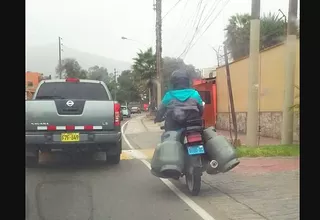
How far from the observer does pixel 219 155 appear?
715 centimetres

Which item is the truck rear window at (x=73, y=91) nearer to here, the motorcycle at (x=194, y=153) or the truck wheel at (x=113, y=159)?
the truck wheel at (x=113, y=159)

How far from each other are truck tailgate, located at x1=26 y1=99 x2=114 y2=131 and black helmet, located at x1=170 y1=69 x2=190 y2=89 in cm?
198

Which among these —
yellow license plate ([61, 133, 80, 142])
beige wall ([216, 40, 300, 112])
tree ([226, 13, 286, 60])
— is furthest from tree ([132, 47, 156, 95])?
yellow license plate ([61, 133, 80, 142])

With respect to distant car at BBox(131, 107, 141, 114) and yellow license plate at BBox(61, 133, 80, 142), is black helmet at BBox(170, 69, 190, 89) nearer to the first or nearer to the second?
yellow license plate at BBox(61, 133, 80, 142)

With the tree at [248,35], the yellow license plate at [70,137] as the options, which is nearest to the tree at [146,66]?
the tree at [248,35]

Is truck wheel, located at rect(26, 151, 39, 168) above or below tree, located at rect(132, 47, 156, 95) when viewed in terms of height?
below

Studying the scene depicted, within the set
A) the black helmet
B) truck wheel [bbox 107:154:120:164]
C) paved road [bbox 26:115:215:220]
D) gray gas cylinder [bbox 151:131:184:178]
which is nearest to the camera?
paved road [bbox 26:115:215:220]

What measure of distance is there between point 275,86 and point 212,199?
10630 millimetres

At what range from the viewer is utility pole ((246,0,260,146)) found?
1230 cm

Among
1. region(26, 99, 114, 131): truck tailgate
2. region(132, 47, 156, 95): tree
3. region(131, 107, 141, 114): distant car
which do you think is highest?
region(132, 47, 156, 95): tree

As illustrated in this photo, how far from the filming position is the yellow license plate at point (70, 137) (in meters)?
8.90

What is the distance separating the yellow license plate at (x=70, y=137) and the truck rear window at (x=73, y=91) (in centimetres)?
97

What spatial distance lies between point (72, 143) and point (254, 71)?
5608 millimetres

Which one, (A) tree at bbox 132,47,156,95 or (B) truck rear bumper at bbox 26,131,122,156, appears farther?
(A) tree at bbox 132,47,156,95
